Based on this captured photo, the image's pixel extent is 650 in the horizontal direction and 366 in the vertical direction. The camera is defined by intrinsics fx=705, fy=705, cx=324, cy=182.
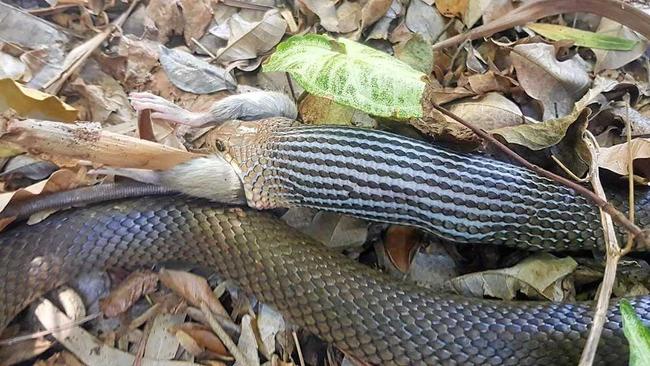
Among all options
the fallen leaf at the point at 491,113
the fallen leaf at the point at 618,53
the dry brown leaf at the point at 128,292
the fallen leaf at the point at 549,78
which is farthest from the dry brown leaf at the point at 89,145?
the fallen leaf at the point at 618,53

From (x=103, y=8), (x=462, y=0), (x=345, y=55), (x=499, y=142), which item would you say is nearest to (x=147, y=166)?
(x=345, y=55)

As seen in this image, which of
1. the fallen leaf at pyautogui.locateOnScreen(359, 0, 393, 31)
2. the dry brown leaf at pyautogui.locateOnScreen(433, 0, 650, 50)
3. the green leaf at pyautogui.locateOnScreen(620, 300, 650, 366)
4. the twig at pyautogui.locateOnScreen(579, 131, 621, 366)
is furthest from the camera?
the fallen leaf at pyautogui.locateOnScreen(359, 0, 393, 31)

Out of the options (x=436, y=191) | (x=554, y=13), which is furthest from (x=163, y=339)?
(x=554, y=13)

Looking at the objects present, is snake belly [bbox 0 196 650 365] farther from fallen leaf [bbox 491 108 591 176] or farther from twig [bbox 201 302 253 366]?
fallen leaf [bbox 491 108 591 176]

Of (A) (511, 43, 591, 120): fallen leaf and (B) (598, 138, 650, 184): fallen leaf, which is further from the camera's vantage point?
(A) (511, 43, 591, 120): fallen leaf

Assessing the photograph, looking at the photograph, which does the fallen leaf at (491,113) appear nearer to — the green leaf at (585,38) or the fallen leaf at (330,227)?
the green leaf at (585,38)

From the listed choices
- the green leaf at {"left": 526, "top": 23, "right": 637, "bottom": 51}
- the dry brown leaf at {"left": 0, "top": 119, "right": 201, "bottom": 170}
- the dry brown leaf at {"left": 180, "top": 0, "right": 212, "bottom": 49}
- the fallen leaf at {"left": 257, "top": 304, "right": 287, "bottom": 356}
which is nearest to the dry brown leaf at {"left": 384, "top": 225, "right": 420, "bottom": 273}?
the fallen leaf at {"left": 257, "top": 304, "right": 287, "bottom": 356}

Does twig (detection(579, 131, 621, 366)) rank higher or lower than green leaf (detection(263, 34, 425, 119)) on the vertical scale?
lower

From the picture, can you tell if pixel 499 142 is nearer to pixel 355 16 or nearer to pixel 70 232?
pixel 355 16
